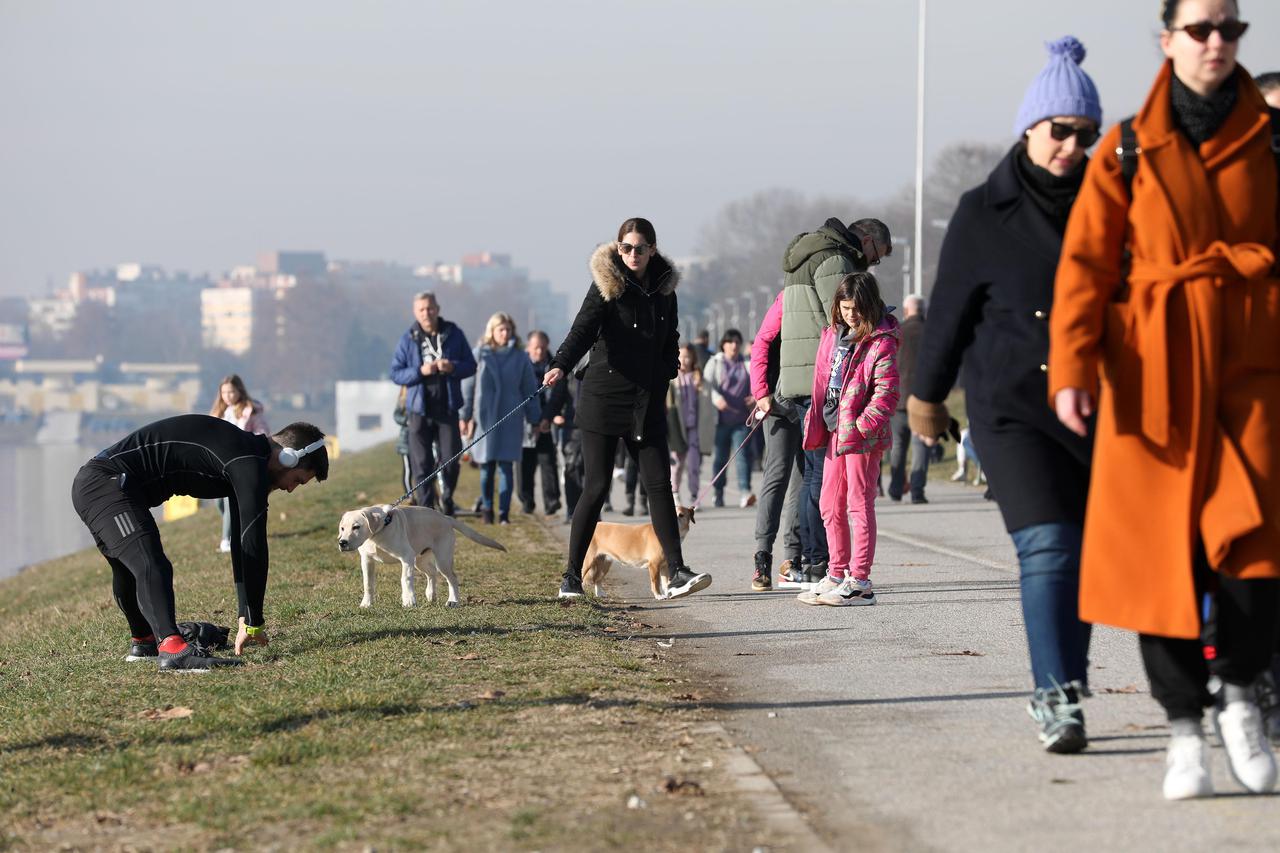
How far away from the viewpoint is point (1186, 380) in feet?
15.4

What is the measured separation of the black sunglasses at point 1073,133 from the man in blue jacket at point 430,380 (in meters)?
10.8

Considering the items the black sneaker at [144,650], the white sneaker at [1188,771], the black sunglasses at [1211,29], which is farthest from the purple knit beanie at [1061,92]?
the black sneaker at [144,650]

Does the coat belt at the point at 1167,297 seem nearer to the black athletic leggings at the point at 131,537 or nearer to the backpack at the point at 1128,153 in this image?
the backpack at the point at 1128,153

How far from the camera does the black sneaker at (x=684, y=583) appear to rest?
9688mm

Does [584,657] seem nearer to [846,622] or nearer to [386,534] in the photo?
[846,622]

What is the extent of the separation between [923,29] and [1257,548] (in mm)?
43100

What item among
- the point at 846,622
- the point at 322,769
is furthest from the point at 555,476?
the point at 322,769

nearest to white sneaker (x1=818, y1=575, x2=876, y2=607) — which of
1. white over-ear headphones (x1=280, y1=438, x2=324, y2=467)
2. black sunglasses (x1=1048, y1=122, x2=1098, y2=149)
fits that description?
white over-ear headphones (x1=280, y1=438, x2=324, y2=467)

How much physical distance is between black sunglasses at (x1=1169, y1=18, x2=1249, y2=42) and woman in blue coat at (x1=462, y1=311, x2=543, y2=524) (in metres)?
12.3

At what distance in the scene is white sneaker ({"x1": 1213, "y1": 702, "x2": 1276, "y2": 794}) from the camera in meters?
4.76

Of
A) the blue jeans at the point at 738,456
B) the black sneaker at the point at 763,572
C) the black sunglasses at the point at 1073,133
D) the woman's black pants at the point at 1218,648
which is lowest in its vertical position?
the blue jeans at the point at 738,456

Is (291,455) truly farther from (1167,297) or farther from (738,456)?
(738,456)

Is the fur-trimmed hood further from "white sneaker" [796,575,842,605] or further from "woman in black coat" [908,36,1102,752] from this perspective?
"woman in black coat" [908,36,1102,752]

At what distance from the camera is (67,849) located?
4766mm
